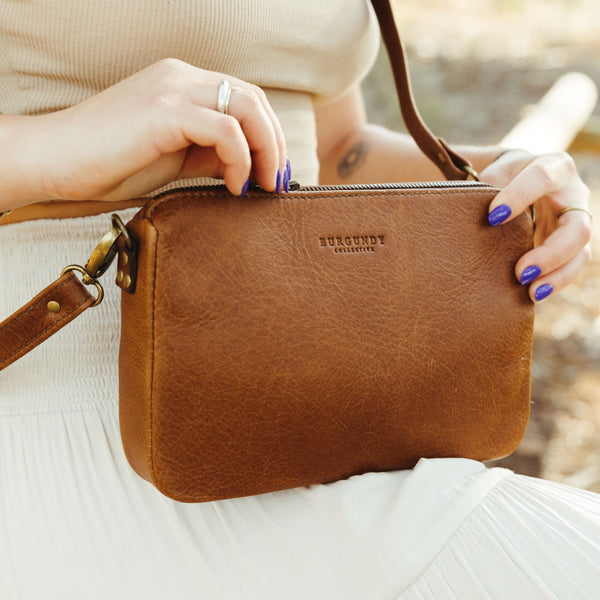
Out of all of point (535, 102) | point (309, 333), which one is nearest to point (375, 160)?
point (309, 333)

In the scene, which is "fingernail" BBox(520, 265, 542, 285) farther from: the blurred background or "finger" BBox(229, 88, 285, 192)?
the blurred background

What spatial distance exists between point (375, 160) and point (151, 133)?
2.67ft

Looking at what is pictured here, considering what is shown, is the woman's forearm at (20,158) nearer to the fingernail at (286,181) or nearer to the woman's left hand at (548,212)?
the fingernail at (286,181)

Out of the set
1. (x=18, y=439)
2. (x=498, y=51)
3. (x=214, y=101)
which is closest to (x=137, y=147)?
(x=214, y=101)

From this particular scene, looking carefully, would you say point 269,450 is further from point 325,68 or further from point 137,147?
point 325,68

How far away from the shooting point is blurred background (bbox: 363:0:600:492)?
247 cm

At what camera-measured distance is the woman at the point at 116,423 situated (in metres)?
0.70

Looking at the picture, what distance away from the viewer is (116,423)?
873 mm

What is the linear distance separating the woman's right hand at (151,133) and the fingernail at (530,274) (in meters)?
0.38

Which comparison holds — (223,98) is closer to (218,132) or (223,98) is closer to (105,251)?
(218,132)

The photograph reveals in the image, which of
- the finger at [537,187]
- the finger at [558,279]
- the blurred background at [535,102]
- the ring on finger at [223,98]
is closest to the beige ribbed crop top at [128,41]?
the ring on finger at [223,98]

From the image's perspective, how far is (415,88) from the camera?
4633mm

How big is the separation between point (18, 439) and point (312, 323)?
1.40ft

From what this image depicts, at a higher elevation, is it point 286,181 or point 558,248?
point 286,181
